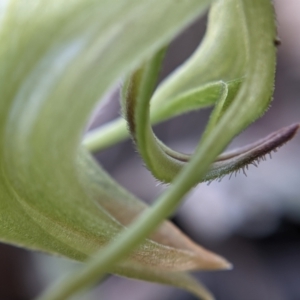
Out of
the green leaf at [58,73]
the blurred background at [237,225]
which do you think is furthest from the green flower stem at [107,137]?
the blurred background at [237,225]

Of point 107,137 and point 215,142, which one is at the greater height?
point 107,137

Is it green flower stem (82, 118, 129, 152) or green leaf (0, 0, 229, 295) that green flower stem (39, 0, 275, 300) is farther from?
green flower stem (82, 118, 129, 152)

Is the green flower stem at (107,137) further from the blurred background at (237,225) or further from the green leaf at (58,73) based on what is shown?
the blurred background at (237,225)

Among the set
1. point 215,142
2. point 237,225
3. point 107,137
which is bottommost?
point 215,142

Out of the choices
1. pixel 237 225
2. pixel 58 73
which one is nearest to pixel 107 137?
pixel 58 73

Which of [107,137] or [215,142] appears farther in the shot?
[107,137]

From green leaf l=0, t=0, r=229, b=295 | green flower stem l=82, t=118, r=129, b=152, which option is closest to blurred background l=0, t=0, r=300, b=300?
green flower stem l=82, t=118, r=129, b=152

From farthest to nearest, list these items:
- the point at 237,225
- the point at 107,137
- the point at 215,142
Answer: the point at 237,225 → the point at 107,137 → the point at 215,142

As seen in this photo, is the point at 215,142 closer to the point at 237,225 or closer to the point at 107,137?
the point at 107,137
